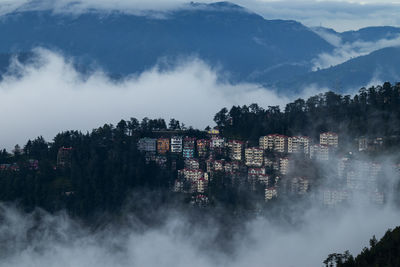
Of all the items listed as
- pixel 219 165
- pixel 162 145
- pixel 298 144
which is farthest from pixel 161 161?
pixel 298 144

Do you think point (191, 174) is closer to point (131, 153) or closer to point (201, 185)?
point (201, 185)

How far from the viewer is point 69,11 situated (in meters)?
146

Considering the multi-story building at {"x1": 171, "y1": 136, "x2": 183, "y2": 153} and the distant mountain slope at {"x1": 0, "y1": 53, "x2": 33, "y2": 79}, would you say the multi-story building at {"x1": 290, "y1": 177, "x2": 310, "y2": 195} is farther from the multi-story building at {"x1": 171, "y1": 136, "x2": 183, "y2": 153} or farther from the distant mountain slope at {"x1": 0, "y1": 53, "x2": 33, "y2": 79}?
the distant mountain slope at {"x1": 0, "y1": 53, "x2": 33, "y2": 79}

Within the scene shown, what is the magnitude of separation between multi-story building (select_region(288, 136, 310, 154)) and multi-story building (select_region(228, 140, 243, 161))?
324 cm

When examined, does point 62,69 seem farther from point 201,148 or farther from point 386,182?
point 386,182

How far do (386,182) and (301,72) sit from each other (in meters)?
100

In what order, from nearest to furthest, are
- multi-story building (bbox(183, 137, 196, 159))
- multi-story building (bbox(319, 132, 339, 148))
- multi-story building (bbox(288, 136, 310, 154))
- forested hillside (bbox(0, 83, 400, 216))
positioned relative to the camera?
forested hillside (bbox(0, 83, 400, 216))
multi-story building (bbox(319, 132, 339, 148))
multi-story building (bbox(288, 136, 310, 154))
multi-story building (bbox(183, 137, 196, 159))

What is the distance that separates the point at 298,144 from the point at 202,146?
263 inches

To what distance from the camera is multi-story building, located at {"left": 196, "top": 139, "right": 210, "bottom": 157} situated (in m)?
47.7

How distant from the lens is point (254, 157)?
4556 centimetres

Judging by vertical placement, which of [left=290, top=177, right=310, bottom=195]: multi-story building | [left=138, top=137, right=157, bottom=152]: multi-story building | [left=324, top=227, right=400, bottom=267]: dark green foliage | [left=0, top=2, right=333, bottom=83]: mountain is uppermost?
[left=0, top=2, right=333, bottom=83]: mountain

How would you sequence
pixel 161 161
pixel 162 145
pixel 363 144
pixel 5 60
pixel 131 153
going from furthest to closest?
1. pixel 5 60
2. pixel 162 145
3. pixel 161 161
4. pixel 131 153
5. pixel 363 144

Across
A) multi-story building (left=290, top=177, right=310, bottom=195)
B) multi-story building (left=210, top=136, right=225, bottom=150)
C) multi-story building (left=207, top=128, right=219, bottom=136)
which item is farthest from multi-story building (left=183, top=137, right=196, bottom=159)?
multi-story building (left=290, top=177, right=310, bottom=195)

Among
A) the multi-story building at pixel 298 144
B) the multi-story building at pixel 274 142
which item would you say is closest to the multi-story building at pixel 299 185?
the multi-story building at pixel 298 144
